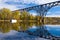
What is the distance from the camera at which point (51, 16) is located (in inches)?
299

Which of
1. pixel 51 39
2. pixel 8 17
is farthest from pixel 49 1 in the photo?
pixel 51 39

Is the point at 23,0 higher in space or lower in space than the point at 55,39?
higher

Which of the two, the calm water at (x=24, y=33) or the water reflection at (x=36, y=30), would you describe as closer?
the calm water at (x=24, y=33)

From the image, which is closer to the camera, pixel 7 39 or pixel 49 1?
pixel 7 39

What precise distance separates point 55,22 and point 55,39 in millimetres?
4724

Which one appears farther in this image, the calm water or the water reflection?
the water reflection

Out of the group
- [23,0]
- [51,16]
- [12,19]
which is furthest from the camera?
[12,19]

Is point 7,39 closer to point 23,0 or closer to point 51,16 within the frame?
point 23,0

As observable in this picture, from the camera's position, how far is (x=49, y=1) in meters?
7.84

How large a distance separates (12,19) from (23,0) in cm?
146

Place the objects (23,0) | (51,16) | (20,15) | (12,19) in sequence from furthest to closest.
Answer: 1. (20,15)
2. (12,19)
3. (51,16)
4. (23,0)

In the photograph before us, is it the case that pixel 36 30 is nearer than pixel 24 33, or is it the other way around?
pixel 24 33

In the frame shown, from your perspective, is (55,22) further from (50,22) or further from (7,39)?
(7,39)

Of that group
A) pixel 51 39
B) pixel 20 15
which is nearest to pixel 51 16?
pixel 20 15
